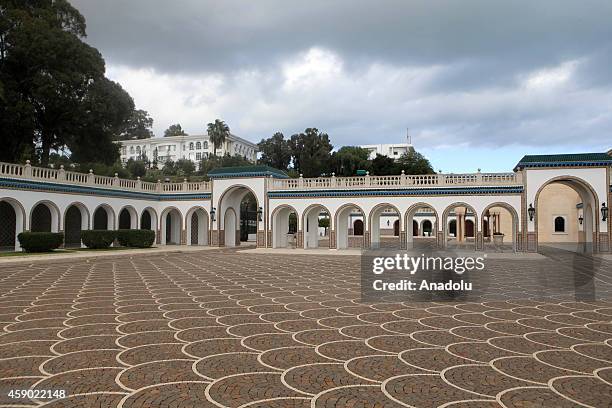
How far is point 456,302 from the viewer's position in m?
9.91

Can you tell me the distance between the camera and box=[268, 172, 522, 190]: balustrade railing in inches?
1078

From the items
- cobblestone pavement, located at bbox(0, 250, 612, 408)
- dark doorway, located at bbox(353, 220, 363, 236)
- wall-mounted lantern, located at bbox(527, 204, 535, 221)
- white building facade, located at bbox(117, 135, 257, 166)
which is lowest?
cobblestone pavement, located at bbox(0, 250, 612, 408)

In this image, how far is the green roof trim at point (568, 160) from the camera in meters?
25.6

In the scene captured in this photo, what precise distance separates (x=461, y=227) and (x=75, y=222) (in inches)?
1304

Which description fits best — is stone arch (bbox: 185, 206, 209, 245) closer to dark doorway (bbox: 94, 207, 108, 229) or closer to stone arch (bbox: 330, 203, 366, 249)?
dark doorway (bbox: 94, 207, 108, 229)

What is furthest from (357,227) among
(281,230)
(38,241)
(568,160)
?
(38,241)

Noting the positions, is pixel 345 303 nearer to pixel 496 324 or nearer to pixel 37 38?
pixel 496 324

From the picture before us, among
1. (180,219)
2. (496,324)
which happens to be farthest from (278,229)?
(496,324)

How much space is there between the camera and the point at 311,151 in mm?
66375

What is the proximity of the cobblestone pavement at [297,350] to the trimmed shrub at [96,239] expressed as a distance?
643 inches

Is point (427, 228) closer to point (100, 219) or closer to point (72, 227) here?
Answer: point (100, 219)

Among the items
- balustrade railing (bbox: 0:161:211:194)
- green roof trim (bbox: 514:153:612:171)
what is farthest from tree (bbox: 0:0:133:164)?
green roof trim (bbox: 514:153:612:171)

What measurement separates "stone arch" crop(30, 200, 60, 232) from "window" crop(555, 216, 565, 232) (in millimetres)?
38840

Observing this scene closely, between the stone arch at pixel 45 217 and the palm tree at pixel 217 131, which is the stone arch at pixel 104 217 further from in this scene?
the palm tree at pixel 217 131
